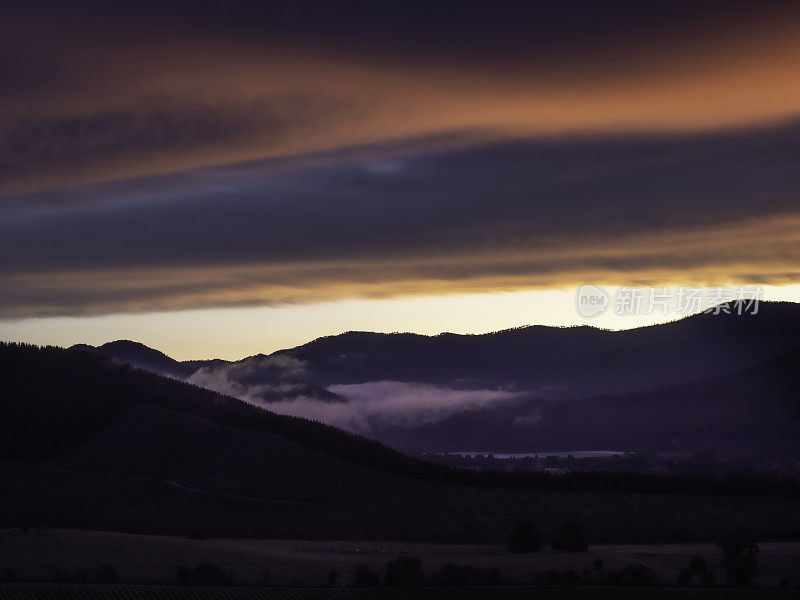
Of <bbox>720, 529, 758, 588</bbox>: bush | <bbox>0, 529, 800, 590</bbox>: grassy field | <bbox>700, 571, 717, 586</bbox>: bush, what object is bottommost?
<bbox>0, 529, 800, 590</bbox>: grassy field

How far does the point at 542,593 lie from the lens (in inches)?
5763

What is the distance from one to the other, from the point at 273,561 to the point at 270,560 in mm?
1752

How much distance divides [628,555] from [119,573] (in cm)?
8074

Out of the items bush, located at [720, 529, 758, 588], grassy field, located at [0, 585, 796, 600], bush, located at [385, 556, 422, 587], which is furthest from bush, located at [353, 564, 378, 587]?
bush, located at [720, 529, 758, 588]

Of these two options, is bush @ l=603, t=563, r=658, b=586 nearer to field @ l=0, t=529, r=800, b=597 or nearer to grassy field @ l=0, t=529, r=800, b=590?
grassy field @ l=0, t=529, r=800, b=590

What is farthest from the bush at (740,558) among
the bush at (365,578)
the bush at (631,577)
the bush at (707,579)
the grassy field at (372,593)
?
the bush at (365,578)

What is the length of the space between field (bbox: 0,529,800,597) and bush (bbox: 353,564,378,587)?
1.82 m

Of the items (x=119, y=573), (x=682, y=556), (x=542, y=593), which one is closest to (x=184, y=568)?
(x=119, y=573)

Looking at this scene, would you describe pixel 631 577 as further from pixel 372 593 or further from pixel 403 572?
pixel 372 593

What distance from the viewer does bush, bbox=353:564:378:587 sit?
15175 centimetres

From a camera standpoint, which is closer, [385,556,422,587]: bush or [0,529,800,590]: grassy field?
[385,556,422,587]: bush

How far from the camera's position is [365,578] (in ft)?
503

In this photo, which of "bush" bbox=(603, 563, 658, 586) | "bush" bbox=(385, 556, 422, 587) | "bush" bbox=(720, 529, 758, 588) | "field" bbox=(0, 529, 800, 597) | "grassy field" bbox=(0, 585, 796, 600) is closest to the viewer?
"grassy field" bbox=(0, 585, 796, 600)

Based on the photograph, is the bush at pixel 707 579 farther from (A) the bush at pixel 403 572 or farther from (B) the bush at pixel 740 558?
(A) the bush at pixel 403 572
